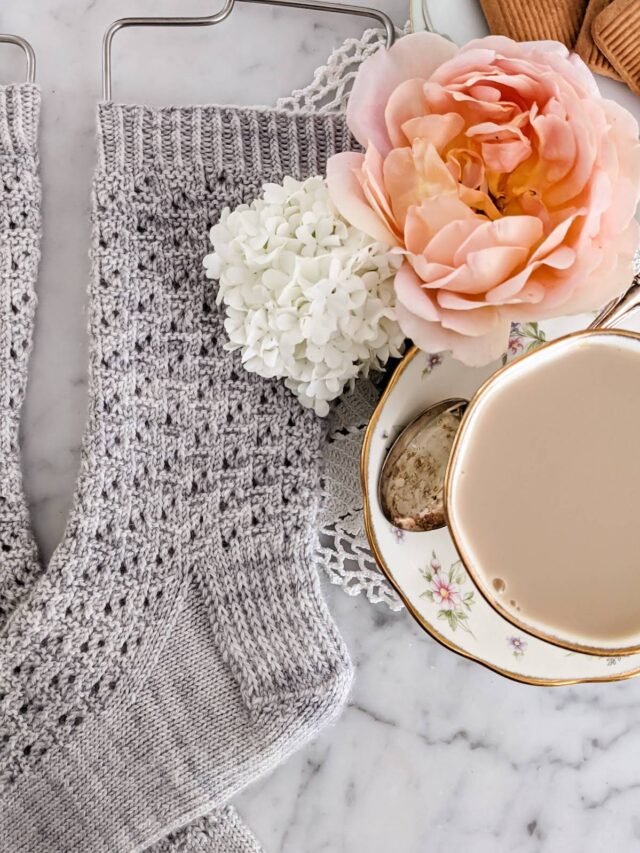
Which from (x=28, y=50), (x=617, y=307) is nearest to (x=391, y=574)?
(x=617, y=307)

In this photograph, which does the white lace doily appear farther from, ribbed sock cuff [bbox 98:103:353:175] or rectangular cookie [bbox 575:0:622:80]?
rectangular cookie [bbox 575:0:622:80]

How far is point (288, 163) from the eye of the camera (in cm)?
77

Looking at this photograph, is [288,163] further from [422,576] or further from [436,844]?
[436,844]

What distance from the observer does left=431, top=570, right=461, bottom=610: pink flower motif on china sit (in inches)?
27.6

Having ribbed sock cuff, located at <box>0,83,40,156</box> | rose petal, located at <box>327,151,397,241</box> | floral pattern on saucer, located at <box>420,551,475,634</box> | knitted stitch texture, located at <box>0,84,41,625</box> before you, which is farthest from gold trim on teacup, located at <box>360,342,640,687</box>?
ribbed sock cuff, located at <box>0,83,40,156</box>

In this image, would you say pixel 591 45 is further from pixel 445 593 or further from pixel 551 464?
pixel 445 593

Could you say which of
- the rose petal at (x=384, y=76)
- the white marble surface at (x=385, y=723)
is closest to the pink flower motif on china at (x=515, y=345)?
the rose petal at (x=384, y=76)

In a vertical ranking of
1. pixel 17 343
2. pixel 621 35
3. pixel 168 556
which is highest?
pixel 621 35

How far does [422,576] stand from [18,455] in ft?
1.39

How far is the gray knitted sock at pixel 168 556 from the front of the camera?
75 centimetres

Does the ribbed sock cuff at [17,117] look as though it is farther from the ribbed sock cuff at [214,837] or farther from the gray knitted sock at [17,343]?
the ribbed sock cuff at [214,837]

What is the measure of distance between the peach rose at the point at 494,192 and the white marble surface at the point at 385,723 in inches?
11.7

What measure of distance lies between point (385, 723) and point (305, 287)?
0.48 m

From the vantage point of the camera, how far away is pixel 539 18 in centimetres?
72
